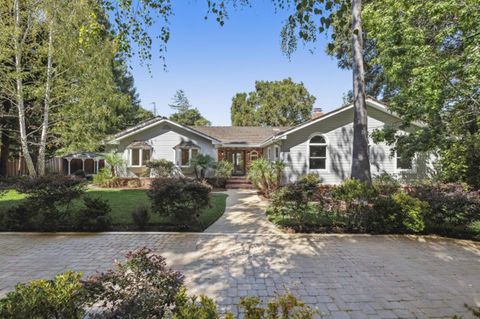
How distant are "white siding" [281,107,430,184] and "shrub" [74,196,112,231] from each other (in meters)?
10.0

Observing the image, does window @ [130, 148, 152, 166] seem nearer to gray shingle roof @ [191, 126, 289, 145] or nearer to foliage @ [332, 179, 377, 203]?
gray shingle roof @ [191, 126, 289, 145]

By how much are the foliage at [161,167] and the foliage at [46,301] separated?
51.2ft

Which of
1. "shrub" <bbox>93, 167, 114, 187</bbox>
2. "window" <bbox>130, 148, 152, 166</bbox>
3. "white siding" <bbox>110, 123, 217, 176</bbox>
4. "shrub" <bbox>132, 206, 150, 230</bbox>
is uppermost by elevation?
"white siding" <bbox>110, 123, 217, 176</bbox>

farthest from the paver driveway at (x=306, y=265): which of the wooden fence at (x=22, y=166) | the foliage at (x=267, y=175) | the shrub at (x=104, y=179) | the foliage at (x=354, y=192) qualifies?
the wooden fence at (x=22, y=166)

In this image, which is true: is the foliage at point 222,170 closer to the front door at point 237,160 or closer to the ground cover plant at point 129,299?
the front door at point 237,160

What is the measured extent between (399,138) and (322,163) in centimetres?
422

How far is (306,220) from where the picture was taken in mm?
7855

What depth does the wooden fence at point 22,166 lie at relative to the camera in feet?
74.6

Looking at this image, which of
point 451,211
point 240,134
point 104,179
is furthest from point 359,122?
point 104,179

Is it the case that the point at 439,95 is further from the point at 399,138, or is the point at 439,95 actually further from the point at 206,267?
the point at 206,267

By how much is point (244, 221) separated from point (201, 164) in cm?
932

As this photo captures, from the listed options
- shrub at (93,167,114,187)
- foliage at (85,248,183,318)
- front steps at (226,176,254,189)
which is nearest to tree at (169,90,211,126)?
shrub at (93,167,114,187)

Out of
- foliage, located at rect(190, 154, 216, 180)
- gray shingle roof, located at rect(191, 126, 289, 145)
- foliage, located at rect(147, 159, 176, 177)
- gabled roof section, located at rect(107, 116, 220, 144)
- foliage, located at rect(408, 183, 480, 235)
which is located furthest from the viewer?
gray shingle roof, located at rect(191, 126, 289, 145)

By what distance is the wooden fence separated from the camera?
74.6ft
